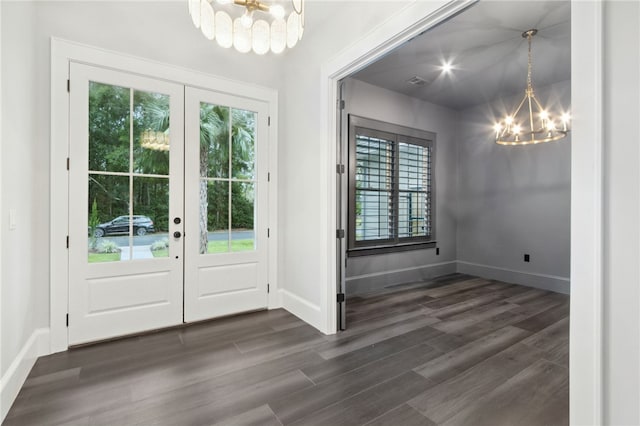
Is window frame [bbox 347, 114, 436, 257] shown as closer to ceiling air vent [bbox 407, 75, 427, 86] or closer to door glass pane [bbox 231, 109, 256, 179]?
ceiling air vent [bbox 407, 75, 427, 86]

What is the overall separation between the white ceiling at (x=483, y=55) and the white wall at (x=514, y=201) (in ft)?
1.35

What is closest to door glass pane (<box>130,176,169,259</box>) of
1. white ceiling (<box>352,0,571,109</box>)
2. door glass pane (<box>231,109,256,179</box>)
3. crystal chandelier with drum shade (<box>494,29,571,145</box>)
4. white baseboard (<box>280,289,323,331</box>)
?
door glass pane (<box>231,109,256,179</box>)

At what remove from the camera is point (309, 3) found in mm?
2727

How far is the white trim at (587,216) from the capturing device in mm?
1231

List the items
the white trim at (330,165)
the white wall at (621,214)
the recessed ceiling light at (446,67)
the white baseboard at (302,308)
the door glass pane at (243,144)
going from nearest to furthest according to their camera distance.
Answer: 1. the white wall at (621,214)
2. the white trim at (330,165)
3. the white baseboard at (302,308)
4. the door glass pane at (243,144)
5. the recessed ceiling light at (446,67)

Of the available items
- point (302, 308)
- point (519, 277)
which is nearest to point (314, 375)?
point (302, 308)

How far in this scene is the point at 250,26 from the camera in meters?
1.94

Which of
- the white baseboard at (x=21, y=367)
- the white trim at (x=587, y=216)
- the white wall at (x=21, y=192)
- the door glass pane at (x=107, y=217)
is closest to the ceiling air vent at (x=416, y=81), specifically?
the white trim at (x=587, y=216)

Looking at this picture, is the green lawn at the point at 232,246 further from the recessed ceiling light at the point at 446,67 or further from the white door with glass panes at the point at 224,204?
the recessed ceiling light at the point at 446,67

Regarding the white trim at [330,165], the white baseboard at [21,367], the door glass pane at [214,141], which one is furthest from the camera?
the door glass pane at [214,141]

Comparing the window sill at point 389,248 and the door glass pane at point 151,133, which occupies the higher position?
the door glass pane at point 151,133

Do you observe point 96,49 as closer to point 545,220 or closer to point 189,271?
point 189,271

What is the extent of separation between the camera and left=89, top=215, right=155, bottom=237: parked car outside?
2721mm

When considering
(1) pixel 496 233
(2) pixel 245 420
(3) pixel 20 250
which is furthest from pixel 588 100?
(1) pixel 496 233
